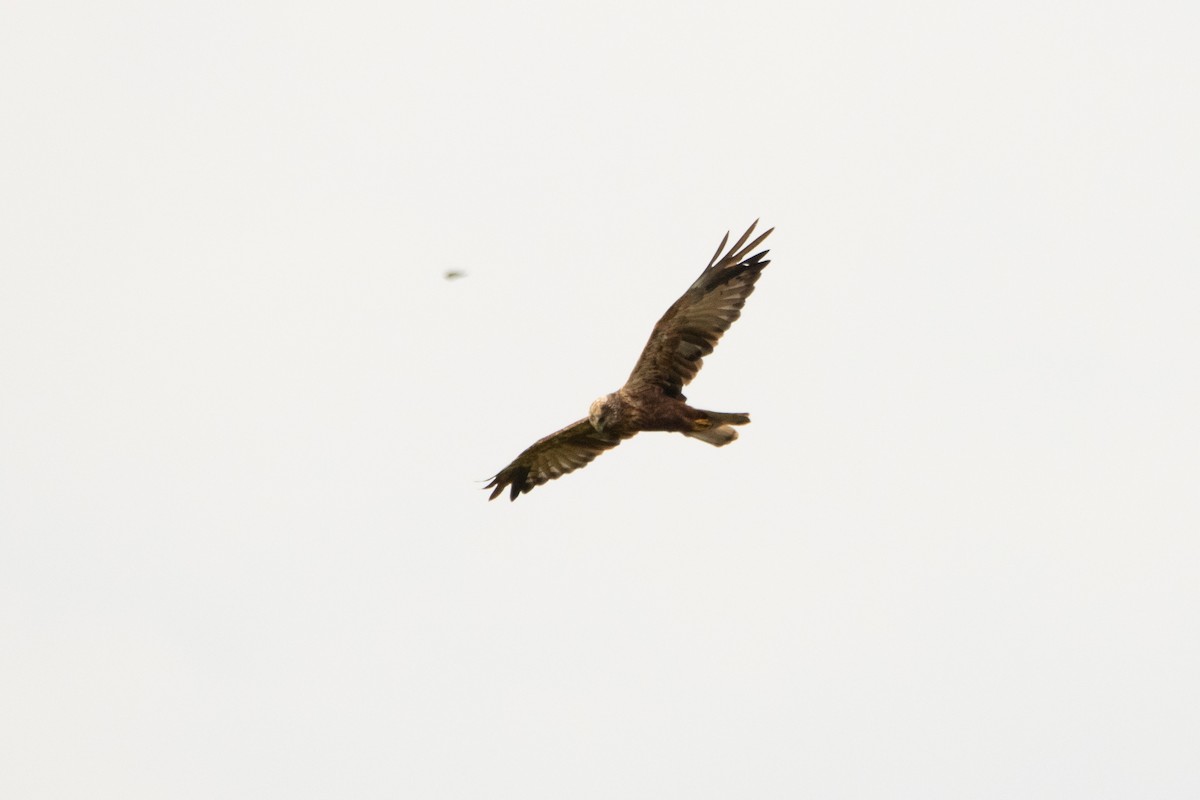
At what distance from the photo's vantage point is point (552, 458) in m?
18.7

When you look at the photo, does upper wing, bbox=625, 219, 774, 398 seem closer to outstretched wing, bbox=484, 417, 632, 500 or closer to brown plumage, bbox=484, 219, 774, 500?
brown plumage, bbox=484, 219, 774, 500

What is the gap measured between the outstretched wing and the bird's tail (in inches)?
66.1

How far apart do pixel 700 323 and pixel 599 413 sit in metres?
1.31

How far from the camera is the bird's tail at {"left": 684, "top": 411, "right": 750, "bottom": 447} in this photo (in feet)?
53.4

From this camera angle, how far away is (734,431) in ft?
53.6

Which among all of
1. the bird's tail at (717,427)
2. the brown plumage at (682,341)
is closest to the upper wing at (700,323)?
the brown plumage at (682,341)

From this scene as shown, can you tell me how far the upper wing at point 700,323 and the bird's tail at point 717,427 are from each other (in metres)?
0.71

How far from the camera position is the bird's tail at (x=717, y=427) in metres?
16.3

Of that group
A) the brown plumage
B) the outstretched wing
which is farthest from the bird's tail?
the outstretched wing

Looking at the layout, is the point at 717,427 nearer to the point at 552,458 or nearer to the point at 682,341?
the point at 682,341

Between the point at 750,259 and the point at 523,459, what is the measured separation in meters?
3.44

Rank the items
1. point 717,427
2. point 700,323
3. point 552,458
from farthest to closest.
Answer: point 552,458, point 700,323, point 717,427

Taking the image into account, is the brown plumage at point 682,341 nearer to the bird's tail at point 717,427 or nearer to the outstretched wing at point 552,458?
the bird's tail at point 717,427

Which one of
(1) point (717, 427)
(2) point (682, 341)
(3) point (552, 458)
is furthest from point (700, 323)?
(3) point (552, 458)
